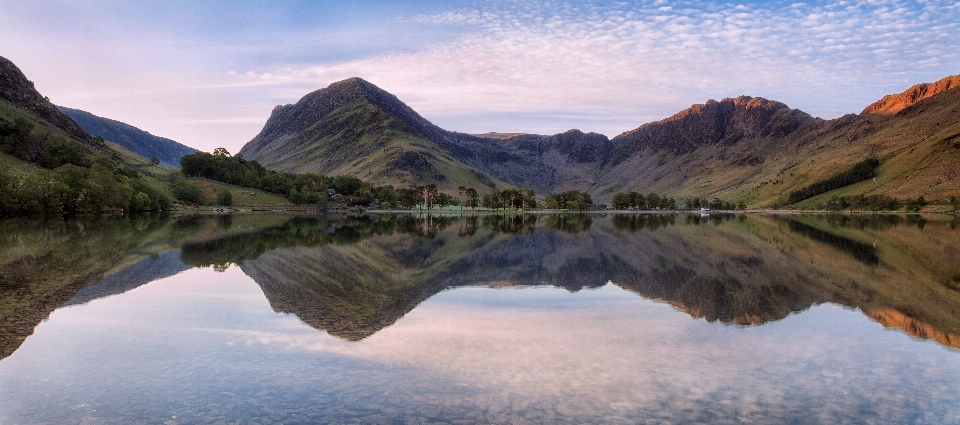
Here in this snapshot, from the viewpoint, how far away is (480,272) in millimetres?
38375

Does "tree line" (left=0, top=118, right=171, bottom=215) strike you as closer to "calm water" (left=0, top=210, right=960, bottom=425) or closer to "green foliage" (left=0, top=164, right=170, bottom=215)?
"green foliage" (left=0, top=164, right=170, bottom=215)

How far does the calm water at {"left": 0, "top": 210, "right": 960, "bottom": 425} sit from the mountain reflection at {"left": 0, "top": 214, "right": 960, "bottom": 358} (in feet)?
0.82

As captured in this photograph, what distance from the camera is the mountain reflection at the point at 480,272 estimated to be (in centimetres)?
2402

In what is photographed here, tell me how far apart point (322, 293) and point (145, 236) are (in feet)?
143

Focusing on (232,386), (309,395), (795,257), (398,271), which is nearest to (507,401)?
(309,395)

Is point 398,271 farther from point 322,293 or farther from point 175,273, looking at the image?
point 175,273

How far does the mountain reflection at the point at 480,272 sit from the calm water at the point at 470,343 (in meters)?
0.25

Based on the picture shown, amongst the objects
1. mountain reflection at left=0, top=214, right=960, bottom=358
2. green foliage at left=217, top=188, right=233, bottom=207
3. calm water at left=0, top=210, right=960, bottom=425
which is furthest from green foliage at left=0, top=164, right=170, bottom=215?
calm water at left=0, top=210, right=960, bottom=425

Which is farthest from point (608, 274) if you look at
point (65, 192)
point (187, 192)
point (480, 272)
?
point (187, 192)

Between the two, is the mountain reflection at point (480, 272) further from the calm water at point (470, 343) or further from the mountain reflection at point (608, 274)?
the calm water at point (470, 343)

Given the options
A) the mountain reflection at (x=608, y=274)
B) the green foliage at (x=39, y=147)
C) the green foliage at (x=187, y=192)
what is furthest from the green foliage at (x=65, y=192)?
the mountain reflection at (x=608, y=274)

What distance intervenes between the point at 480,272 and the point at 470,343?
19552 millimetres

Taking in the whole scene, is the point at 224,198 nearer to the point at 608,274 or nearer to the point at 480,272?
the point at 480,272

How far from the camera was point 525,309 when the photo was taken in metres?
25.5
